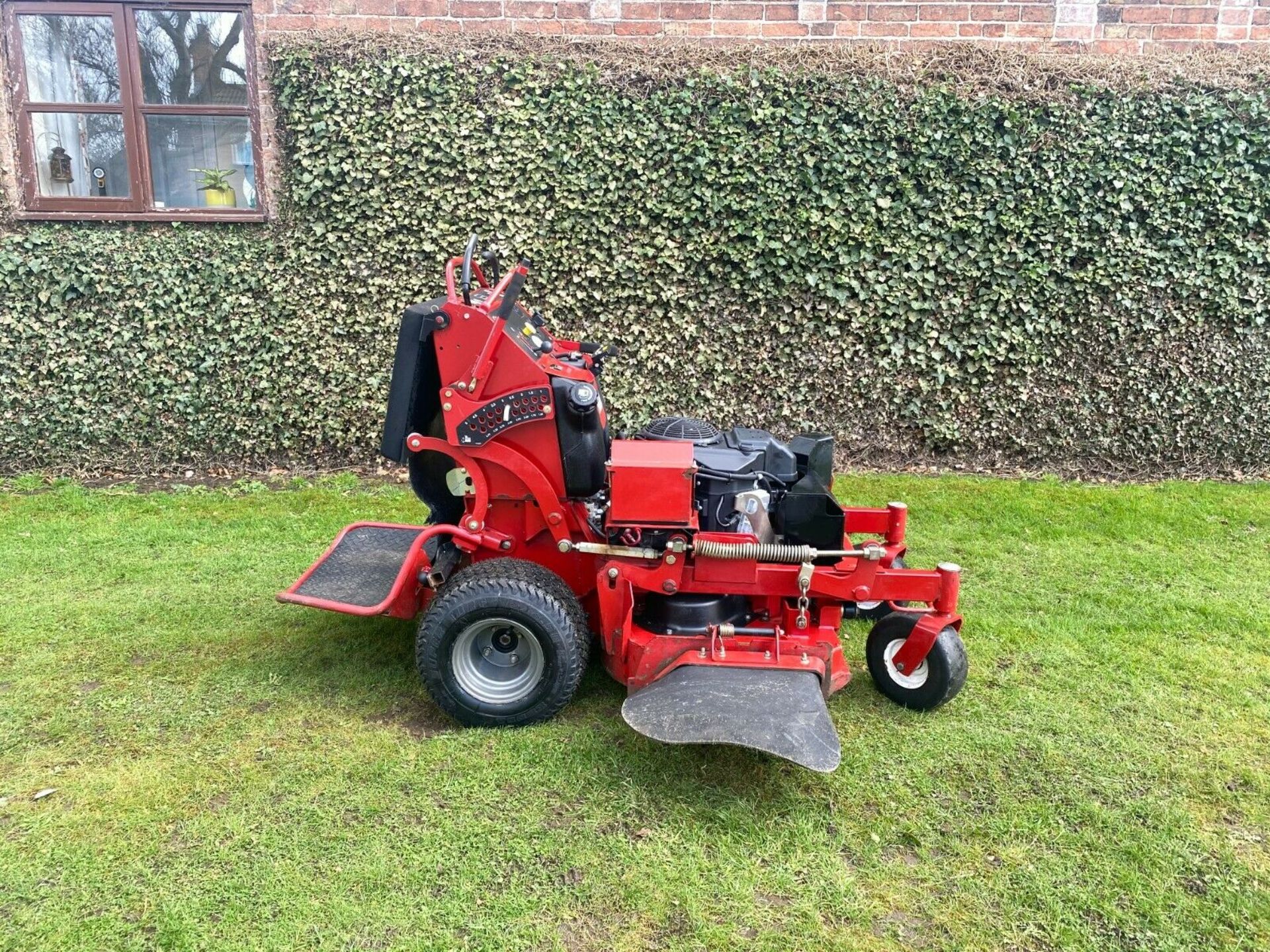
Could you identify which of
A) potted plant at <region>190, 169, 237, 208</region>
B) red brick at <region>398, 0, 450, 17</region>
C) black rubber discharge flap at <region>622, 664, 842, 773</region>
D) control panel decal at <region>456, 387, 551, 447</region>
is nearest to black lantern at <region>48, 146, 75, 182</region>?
potted plant at <region>190, 169, 237, 208</region>

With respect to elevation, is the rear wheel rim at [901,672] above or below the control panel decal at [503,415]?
below

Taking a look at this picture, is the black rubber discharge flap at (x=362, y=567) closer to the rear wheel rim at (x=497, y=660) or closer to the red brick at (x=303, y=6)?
the rear wheel rim at (x=497, y=660)

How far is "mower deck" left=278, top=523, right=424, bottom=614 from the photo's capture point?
3.43 metres

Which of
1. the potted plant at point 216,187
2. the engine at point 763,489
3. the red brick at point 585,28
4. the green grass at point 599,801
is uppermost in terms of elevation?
the red brick at point 585,28

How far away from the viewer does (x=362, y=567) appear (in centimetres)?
397

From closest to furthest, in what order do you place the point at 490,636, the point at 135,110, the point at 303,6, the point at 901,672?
the point at 490,636, the point at 901,672, the point at 303,6, the point at 135,110

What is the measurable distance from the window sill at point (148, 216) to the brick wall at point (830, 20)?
1.36 meters

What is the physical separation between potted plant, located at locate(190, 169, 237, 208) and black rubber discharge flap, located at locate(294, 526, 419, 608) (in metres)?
3.69

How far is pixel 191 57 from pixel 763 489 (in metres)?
5.81

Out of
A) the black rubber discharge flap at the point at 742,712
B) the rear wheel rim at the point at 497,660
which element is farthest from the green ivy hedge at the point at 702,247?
the black rubber discharge flap at the point at 742,712

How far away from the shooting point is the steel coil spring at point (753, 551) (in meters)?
3.31

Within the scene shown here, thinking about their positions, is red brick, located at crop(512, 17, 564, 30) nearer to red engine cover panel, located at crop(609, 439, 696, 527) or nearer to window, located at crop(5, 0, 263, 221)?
window, located at crop(5, 0, 263, 221)

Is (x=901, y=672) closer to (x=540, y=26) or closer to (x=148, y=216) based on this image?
(x=540, y=26)

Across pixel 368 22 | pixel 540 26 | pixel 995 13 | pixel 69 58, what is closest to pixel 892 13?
pixel 995 13
